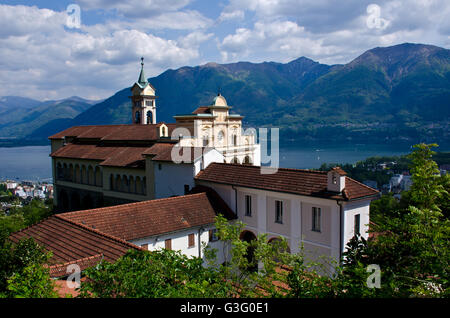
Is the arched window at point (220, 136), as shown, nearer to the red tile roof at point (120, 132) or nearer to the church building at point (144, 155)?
the church building at point (144, 155)

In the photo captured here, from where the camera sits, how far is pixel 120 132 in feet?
144

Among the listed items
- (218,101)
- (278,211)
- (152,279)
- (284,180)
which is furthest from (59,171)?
(152,279)

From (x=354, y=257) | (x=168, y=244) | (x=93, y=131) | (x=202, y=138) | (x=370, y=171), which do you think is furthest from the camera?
(x=370, y=171)

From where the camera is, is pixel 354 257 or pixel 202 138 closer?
pixel 354 257

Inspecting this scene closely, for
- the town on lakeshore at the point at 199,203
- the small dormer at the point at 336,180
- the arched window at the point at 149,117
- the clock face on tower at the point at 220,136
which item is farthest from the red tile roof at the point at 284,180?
the arched window at the point at 149,117

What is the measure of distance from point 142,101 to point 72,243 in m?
38.9

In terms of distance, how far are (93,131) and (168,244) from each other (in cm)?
3095

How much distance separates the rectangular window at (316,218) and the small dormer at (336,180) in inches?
54.8

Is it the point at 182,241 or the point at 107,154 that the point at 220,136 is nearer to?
the point at 107,154

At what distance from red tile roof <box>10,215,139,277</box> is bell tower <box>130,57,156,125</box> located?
3507 cm

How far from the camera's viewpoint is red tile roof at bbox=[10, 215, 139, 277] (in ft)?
45.2
